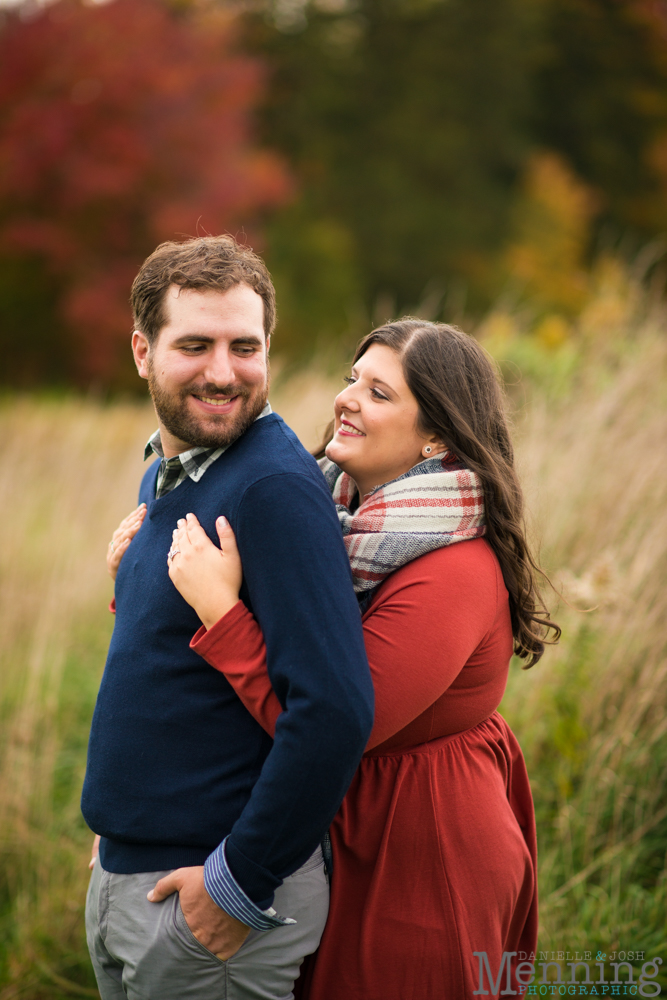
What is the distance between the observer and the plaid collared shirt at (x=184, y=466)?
1823 mm

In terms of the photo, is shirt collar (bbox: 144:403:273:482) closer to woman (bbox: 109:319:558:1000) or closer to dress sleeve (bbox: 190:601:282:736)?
woman (bbox: 109:319:558:1000)

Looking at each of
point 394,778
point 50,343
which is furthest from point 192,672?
point 50,343

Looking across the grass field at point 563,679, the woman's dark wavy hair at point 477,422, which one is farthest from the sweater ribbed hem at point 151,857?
the grass field at point 563,679

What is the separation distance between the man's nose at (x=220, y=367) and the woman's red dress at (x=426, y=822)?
1.93 ft

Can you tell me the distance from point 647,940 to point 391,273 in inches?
771

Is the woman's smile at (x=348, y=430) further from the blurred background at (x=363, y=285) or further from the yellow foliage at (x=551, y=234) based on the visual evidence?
the yellow foliage at (x=551, y=234)

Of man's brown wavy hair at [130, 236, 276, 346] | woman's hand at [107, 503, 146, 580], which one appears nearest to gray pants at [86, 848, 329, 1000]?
woman's hand at [107, 503, 146, 580]

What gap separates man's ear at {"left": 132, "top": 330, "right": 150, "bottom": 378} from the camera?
76.3 inches

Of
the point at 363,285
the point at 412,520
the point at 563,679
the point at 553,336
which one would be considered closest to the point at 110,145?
the point at 553,336

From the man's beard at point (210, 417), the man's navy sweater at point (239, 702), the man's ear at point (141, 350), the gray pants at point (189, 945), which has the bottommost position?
the gray pants at point (189, 945)

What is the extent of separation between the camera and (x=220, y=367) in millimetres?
1793

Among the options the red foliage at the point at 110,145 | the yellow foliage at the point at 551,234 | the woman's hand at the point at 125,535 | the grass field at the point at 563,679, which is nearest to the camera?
the woman's hand at the point at 125,535

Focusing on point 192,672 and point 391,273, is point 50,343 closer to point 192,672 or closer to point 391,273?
point 391,273

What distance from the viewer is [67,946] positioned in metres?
2.89
